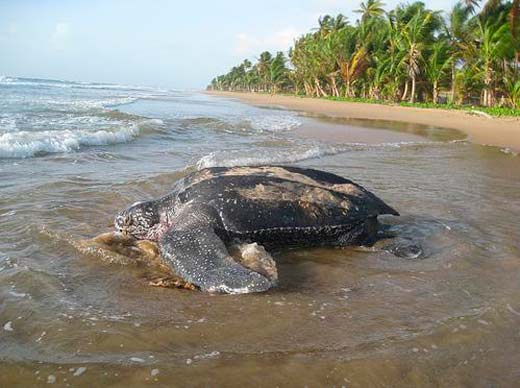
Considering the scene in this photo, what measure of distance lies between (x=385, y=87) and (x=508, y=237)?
3731cm

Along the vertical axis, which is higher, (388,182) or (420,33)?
(420,33)

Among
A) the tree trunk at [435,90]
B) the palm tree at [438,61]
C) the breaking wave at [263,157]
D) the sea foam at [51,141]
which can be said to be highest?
the palm tree at [438,61]

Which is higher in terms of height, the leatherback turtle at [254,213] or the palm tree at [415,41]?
the palm tree at [415,41]

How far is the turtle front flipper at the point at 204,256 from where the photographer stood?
2697 mm

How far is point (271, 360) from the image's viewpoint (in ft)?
6.65

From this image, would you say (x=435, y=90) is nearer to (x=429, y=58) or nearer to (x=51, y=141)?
(x=429, y=58)

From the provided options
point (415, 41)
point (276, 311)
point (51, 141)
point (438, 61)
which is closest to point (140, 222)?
point (276, 311)

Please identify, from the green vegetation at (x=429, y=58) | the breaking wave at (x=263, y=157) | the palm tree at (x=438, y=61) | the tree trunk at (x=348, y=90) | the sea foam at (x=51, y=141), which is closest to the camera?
the breaking wave at (x=263, y=157)

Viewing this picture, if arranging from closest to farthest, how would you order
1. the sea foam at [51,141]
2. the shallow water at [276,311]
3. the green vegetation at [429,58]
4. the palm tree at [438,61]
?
the shallow water at [276,311]
the sea foam at [51,141]
the green vegetation at [429,58]
the palm tree at [438,61]

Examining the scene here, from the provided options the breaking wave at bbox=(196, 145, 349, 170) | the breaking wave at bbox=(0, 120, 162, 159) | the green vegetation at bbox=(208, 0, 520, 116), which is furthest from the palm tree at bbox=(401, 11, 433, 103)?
the breaking wave at bbox=(0, 120, 162, 159)

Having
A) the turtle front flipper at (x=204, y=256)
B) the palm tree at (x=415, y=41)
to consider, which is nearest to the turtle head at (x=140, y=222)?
the turtle front flipper at (x=204, y=256)

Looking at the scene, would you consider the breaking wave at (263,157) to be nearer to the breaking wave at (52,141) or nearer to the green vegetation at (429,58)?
the breaking wave at (52,141)

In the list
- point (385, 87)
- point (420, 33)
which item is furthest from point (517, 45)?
point (385, 87)

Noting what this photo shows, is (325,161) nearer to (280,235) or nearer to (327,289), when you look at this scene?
(280,235)
